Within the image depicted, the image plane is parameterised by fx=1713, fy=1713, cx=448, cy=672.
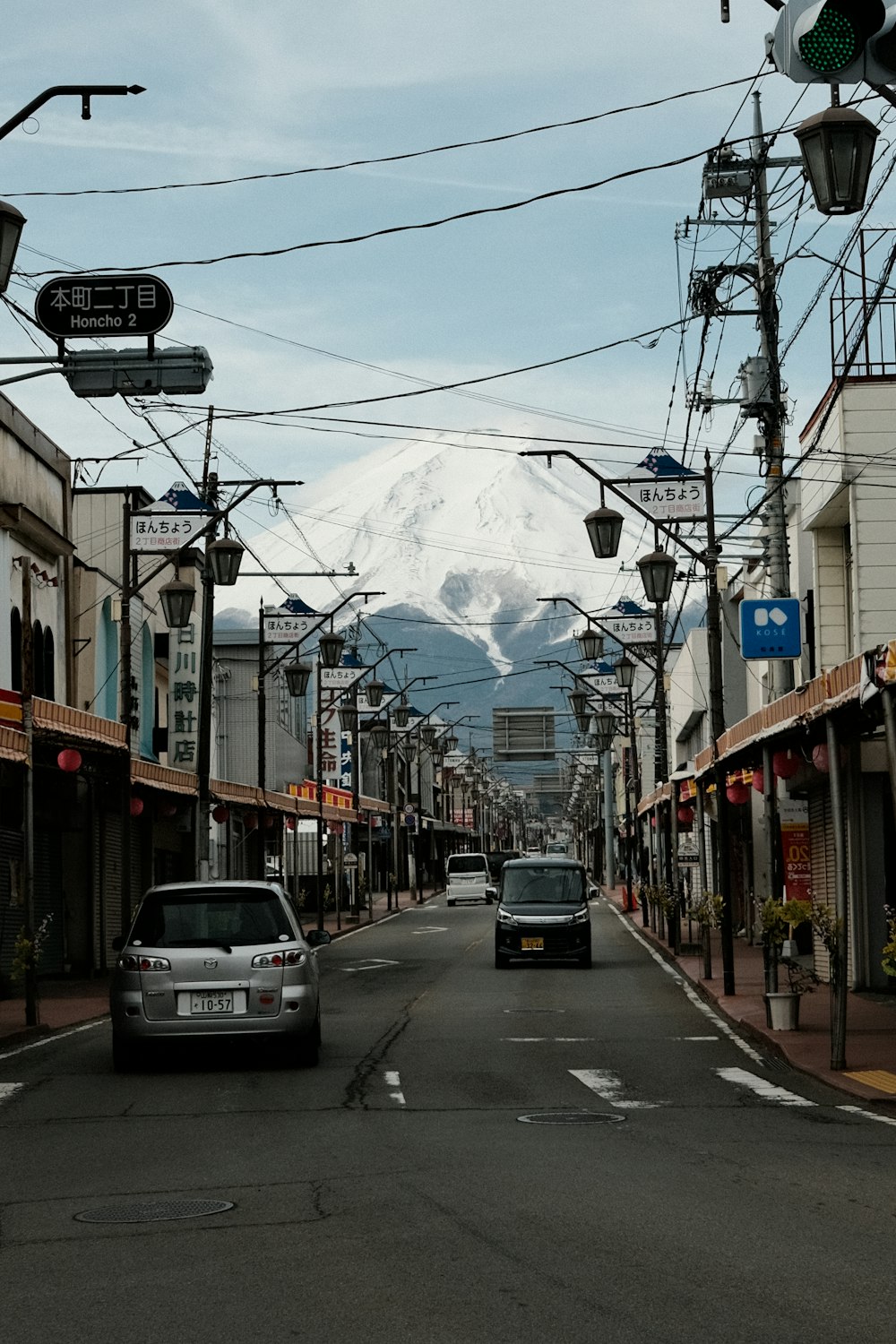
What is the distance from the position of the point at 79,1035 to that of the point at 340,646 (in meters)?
24.5

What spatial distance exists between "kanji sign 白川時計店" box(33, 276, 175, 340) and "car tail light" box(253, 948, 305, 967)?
5.60 metres

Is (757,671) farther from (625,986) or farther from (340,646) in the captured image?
(625,986)

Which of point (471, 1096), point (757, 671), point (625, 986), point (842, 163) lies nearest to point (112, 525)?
point (757, 671)

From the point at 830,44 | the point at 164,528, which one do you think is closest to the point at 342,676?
the point at 164,528

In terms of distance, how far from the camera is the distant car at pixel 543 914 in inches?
1283

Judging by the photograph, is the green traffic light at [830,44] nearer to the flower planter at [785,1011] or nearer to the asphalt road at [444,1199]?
the asphalt road at [444,1199]

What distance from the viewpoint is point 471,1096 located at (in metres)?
13.8

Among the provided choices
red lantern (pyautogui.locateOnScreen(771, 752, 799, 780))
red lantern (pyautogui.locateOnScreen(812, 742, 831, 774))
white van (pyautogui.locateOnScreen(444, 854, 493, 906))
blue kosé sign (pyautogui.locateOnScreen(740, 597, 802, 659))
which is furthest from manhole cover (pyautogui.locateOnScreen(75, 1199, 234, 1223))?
white van (pyautogui.locateOnScreen(444, 854, 493, 906))

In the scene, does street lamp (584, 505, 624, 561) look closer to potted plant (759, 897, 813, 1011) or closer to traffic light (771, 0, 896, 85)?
potted plant (759, 897, 813, 1011)

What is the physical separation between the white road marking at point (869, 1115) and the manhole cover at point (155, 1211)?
209 inches

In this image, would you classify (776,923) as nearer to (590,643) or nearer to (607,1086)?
(607,1086)

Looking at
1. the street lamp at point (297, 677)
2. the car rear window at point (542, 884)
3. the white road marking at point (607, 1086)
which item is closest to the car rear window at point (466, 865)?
the street lamp at point (297, 677)

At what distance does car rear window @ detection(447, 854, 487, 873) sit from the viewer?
7569 cm

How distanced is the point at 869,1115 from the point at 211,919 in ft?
20.7
